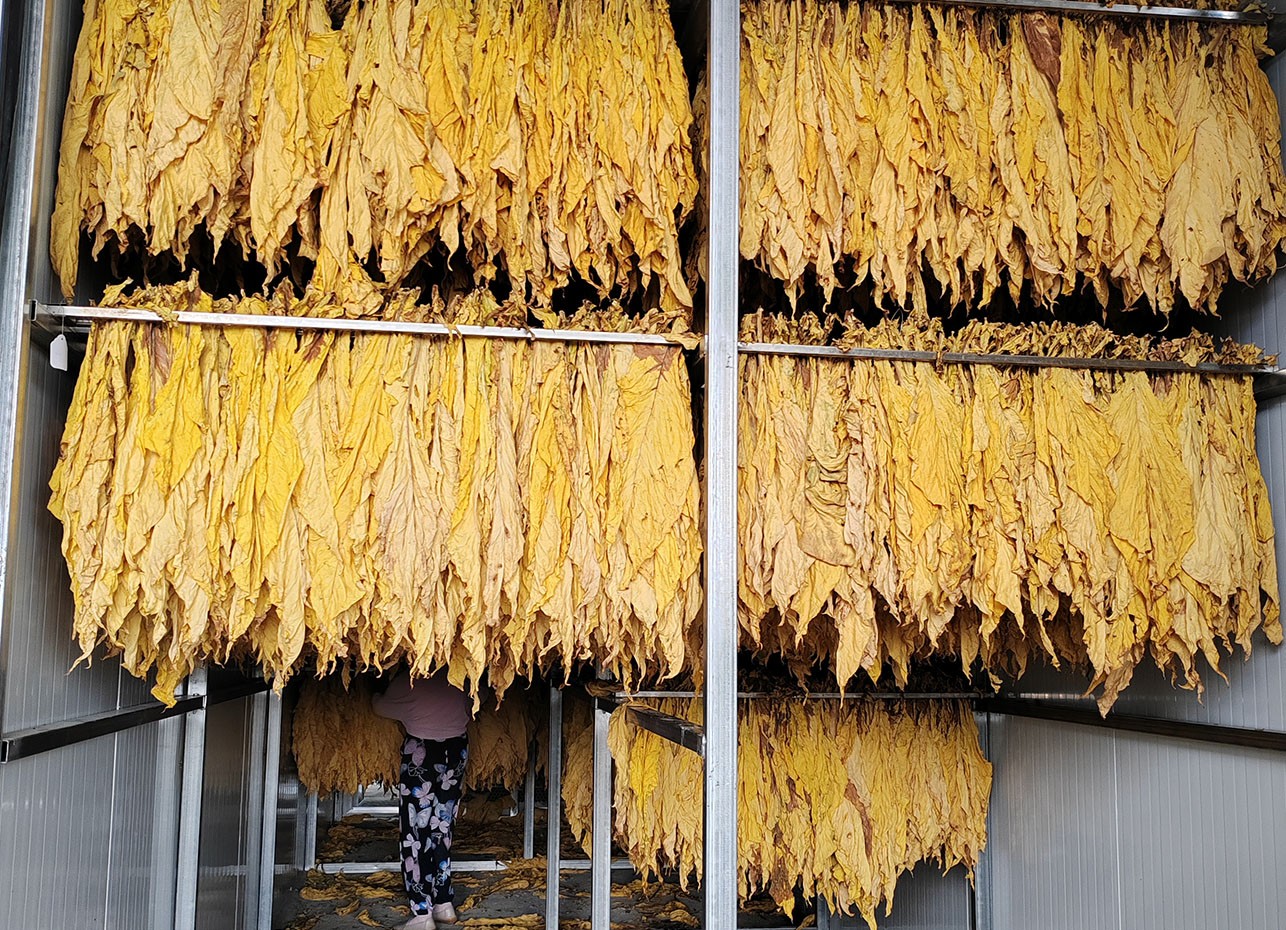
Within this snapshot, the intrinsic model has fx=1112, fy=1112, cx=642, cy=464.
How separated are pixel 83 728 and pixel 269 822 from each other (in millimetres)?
2520

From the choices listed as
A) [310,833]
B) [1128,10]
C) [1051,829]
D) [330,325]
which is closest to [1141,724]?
[1051,829]

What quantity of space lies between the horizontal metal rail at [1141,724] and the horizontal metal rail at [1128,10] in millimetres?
2192

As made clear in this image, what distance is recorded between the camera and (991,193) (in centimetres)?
336

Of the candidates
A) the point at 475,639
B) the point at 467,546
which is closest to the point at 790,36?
the point at 467,546

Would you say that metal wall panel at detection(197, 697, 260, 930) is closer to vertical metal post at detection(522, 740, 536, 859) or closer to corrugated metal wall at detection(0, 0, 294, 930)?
corrugated metal wall at detection(0, 0, 294, 930)

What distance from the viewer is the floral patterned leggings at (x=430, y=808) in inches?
225

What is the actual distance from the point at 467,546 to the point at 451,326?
0.61 meters

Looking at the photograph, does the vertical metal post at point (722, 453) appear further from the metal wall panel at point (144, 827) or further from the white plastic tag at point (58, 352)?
the metal wall panel at point (144, 827)

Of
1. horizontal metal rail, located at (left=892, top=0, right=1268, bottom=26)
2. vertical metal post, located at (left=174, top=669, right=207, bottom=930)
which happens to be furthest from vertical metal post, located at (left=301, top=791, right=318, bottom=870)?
horizontal metal rail, located at (left=892, top=0, right=1268, bottom=26)

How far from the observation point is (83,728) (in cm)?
309

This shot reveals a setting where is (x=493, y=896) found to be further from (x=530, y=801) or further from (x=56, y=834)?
(x=56, y=834)

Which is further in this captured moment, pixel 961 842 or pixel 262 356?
pixel 961 842

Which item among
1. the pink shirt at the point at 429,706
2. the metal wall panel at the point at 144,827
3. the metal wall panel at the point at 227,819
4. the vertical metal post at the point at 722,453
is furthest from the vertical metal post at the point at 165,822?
the vertical metal post at the point at 722,453

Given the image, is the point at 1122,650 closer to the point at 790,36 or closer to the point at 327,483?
the point at 790,36
